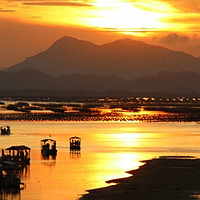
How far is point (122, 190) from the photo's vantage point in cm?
5225

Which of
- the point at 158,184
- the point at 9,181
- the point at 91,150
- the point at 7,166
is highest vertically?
the point at 91,150

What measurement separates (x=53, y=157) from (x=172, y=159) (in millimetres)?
13481

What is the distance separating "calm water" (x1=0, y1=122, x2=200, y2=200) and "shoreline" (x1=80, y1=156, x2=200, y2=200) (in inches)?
63.5

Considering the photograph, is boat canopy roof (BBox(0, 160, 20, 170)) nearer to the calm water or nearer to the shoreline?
the calm water

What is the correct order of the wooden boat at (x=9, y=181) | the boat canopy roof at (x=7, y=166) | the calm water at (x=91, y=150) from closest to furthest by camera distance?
1. the wooden boat at (x=9, y=181)
2. the calm water at (x=91, y=150)
3. the boat canopy roof at (x=7, y=166)

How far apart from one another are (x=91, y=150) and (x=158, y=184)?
31.8 meters

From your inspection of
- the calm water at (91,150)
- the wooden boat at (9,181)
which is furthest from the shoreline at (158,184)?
the wooden boat at (9,181)

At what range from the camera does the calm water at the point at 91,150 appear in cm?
5581

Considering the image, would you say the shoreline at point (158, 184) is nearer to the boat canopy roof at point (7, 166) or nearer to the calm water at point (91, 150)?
the calm water at point (91, 150)

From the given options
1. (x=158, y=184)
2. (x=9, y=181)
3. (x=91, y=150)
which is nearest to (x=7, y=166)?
(x=9, y=181)

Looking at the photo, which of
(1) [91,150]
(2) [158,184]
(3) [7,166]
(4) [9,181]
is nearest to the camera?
(4) [9,181]

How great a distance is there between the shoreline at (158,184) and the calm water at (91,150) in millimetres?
1612

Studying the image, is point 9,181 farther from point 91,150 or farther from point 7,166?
point 91,150

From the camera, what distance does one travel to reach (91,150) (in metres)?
86.4
